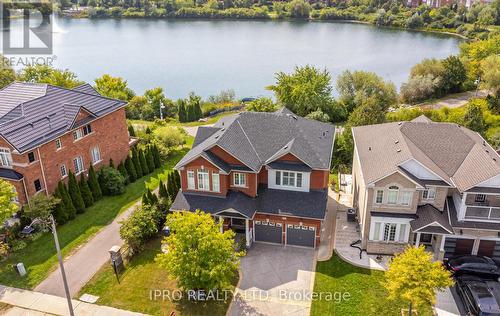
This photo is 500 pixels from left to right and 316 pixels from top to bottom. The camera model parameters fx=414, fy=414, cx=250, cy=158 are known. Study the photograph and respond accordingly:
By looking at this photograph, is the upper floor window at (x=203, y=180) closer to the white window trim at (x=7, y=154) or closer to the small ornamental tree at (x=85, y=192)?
the small ornamental tree at (x=85, y=192)

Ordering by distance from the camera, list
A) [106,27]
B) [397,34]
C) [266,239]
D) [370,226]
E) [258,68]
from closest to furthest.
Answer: [370,226], [266,239], [258,68], [397,34], [106,27]

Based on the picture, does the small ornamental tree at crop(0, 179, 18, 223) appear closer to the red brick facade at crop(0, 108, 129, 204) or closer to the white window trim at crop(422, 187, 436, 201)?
the red brick facade at crop(0, 108, 129, 204)

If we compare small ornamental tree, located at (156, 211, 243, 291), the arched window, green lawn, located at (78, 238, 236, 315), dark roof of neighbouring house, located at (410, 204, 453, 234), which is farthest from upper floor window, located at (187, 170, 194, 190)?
dark roof of neighbouring house, located at (410, 204, 453, 234)

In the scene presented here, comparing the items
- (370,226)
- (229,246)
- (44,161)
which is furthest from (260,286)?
(44,161)

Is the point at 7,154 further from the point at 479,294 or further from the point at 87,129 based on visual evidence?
the point at 479,294

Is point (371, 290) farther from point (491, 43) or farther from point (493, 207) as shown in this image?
point (491, 43)

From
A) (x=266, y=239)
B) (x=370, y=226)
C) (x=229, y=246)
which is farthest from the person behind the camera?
(x=266, y=239)

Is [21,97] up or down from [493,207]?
up
